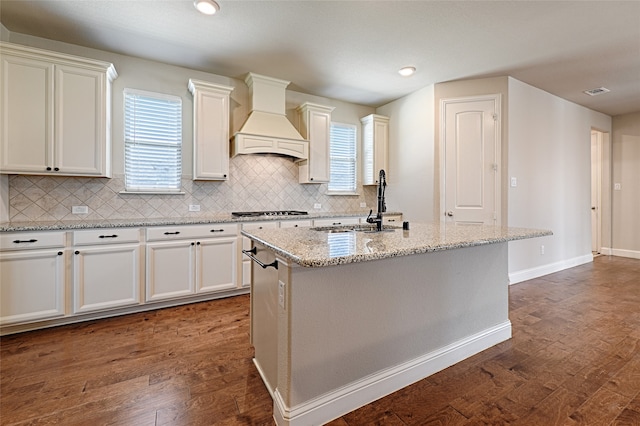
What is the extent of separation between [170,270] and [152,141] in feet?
4.93

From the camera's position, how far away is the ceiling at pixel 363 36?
2502 mm

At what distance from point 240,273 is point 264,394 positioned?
5.99ft

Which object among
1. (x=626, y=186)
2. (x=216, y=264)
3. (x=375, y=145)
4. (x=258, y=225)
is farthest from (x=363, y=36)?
(x=626, y=186)

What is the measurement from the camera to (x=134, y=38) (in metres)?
2.96

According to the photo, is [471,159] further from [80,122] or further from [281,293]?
[80,122]

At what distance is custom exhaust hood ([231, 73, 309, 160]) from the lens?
12.1 feet

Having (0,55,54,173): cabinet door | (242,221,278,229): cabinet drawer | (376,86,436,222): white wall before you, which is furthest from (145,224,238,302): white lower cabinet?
(376,86,436,222): white wall

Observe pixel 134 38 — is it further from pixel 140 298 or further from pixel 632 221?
pixel 632 221

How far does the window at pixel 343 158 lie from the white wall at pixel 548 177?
86.0 inches

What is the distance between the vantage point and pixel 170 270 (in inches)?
122

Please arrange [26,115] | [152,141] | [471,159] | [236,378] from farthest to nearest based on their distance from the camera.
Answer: [471,159] → [152,141] → [26,115] → [236,378]

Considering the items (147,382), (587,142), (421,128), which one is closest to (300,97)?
(421,128)

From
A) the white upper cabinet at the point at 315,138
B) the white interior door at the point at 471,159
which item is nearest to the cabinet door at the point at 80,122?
the white upper cabinet at the point at 315,138

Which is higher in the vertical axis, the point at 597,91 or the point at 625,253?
the point at 597,91
